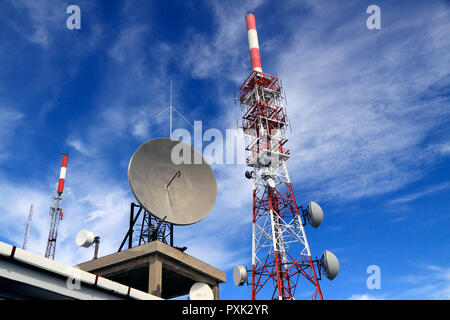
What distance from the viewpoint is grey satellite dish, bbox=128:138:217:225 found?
25698 millimetres

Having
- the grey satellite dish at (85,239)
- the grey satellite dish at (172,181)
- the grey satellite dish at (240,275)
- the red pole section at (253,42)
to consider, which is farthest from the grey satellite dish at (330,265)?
the red pole section at (253,42)

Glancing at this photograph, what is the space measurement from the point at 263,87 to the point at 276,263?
22.0m

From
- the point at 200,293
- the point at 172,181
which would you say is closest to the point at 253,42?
the point at 172,181

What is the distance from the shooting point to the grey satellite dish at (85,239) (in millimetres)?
25297

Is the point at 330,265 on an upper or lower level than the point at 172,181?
lower

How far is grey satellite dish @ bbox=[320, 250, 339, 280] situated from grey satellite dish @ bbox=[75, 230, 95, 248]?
22.2 m

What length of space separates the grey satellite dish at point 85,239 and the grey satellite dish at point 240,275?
17558 millimetres

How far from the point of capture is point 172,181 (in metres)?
28.5

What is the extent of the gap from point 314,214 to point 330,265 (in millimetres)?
5584

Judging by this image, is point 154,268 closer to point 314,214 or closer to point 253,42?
point 314,214

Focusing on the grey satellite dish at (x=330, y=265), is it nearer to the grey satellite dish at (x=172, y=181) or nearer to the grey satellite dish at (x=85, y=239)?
the grey satellite dish at (x=172, y=181)

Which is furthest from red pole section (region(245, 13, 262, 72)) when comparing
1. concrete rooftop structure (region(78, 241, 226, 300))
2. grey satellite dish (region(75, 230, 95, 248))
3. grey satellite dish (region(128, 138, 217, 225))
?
grey satellite dish (region(75, 230, 95, 248))
